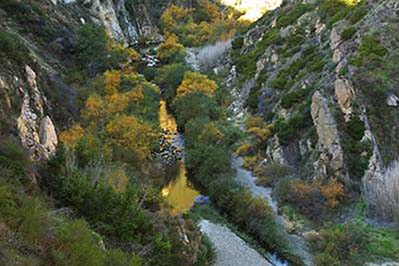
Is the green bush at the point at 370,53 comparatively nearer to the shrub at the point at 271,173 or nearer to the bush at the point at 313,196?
the shrub at the point at 271,173

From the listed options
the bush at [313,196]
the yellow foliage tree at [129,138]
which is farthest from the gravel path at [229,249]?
the yellow foliage tree at [129,138]

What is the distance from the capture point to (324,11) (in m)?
49.0

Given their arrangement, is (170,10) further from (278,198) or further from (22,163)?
(22,163)

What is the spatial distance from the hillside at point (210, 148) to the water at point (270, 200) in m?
0.11

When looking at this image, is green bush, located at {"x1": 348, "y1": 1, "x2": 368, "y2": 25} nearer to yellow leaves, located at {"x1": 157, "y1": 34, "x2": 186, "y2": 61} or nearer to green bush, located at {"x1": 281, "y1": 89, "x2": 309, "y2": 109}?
green bush, located at {"x1": 281, "y1": 89, "x2": 309, "y2": 109}

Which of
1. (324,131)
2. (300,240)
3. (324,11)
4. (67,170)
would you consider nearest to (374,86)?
(324,131)

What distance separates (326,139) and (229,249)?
10.9 meters

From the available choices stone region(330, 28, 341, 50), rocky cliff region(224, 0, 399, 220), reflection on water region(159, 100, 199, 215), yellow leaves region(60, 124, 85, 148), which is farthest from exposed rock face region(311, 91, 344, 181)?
yellow leaves region(60, 124, 85, 148)

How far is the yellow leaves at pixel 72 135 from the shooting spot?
29.3 meters

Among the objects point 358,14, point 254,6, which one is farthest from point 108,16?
point 358,14

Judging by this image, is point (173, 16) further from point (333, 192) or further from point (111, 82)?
point (333, 192)

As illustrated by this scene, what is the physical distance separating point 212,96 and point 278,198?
712 inches

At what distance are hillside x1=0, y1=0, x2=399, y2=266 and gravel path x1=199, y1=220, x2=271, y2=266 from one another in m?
0.10

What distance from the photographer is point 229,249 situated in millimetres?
26391
